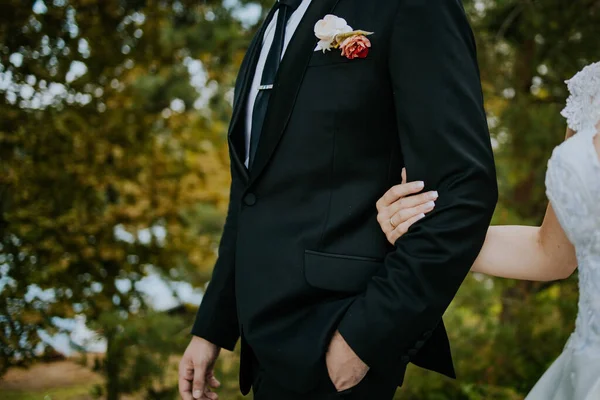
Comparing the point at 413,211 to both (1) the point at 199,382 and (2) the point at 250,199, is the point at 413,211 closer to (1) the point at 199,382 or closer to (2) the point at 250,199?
(2) the point at 250,199

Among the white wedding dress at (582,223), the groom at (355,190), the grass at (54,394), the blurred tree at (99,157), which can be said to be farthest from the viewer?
the blurred tree at (99,157)

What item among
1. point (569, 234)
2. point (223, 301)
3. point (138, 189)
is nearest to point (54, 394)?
point (138, 189)

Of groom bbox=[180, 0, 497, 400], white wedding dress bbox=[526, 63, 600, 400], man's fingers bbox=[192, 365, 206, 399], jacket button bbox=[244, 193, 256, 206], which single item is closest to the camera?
white wedding dress bbox=[526, 63, 600, 400]

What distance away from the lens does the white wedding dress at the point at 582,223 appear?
126 centimetres

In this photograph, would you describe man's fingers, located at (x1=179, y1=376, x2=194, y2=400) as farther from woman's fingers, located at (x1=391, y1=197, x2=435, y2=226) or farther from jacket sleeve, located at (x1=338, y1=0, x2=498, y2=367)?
woman's fingers, located at (x1=391, y1=197, x2=435, y2=226)

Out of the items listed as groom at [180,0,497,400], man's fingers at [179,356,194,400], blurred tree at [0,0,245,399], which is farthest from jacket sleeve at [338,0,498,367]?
blurred tree at [0,0,245,399]

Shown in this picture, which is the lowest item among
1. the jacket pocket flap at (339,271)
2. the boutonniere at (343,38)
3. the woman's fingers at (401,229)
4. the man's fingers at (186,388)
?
the man's fingers at (186,388)

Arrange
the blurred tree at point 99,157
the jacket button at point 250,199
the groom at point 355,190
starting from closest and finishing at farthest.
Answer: the groom at point 355,190 < the jacket button at point 250,199 < the blurred tree at point 99,157

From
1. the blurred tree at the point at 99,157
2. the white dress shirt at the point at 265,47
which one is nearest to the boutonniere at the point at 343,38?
the white dress shirt at the point at 265,47

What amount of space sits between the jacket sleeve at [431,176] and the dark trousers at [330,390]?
0.14 metres

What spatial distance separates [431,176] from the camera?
1.40 meters

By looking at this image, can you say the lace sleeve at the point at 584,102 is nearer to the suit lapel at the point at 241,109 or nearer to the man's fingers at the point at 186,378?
the suit lapel at the point at 241,109

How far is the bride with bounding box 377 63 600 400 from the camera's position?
1273 millimetres

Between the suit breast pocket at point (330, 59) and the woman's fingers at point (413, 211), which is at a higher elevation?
the suit breast pocket at point (330, 59)
